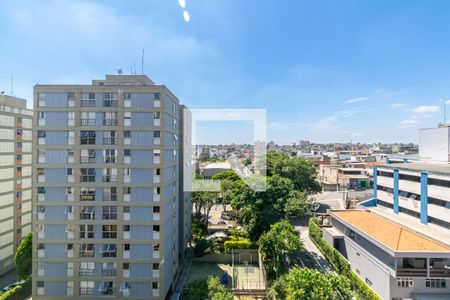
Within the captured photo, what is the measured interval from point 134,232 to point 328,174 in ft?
169

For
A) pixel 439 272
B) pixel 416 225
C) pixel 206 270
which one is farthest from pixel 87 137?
pixel 416 225

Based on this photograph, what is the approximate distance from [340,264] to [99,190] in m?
16.5

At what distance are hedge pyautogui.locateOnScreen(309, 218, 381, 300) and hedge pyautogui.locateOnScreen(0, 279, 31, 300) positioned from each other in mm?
20150

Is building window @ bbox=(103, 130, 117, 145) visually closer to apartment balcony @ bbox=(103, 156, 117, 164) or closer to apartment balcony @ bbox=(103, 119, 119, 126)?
apartment balcony @ bbox=(103, 119, 119, 126)

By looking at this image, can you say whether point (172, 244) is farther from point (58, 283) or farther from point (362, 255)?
point (362, 255)

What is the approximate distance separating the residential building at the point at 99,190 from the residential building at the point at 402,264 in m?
12.4

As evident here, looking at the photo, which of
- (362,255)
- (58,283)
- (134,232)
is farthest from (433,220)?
(58,283)

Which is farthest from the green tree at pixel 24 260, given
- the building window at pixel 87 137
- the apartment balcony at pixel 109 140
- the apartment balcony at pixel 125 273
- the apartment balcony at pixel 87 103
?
the apartment balcony at pixel 87 103

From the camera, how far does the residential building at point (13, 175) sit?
19922 millimetres

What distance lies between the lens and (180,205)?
63.6 feet

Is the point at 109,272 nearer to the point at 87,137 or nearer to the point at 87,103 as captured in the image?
the point at 87,137

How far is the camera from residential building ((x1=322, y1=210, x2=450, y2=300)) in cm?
1259

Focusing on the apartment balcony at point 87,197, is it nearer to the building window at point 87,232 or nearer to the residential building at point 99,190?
the residential building at point 99,190

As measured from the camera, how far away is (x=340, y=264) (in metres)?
16.6
